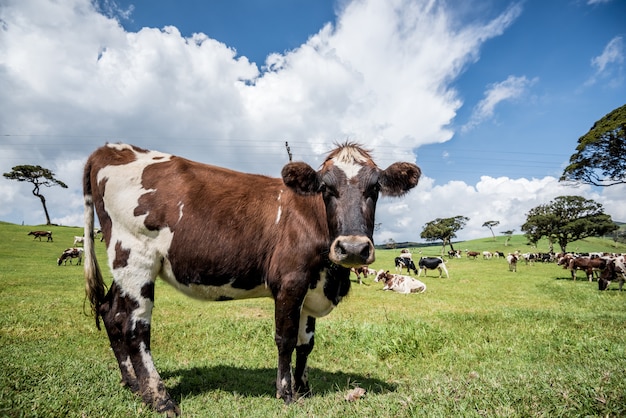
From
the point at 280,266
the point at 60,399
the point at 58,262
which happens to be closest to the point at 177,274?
the point at 280,266

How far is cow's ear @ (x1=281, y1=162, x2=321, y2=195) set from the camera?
4.40 m

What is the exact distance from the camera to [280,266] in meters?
4.38

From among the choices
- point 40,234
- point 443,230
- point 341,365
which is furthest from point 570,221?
point 40,234

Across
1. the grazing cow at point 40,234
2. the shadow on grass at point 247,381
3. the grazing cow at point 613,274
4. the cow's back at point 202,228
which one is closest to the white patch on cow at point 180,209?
the cow's back at point 202,228

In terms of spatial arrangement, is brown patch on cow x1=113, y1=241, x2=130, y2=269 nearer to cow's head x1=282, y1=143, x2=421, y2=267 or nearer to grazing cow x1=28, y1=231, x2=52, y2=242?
cow's head x1=282, y1=143, x2=421, y2=267

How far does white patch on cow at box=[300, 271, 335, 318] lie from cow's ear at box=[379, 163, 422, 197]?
4.64ft

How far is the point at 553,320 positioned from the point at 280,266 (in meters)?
8.99

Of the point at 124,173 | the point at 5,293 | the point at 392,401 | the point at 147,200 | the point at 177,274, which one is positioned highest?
the point at 124,173

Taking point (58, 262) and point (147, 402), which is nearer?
point (147, 402)

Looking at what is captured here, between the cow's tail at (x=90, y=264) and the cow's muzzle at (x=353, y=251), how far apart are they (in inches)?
141

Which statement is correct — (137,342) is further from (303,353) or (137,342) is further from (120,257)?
(303,353)

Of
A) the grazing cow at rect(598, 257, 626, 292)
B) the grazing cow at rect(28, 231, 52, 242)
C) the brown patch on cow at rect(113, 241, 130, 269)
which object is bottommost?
the grazing cow at rect(598, 257, 626, 292)

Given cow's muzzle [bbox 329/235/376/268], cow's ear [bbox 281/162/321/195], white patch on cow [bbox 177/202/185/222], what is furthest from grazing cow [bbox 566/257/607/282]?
white patch on cow [bbox 177/202/185/222]

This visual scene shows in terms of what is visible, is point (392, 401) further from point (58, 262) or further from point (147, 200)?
point (58, 262)
